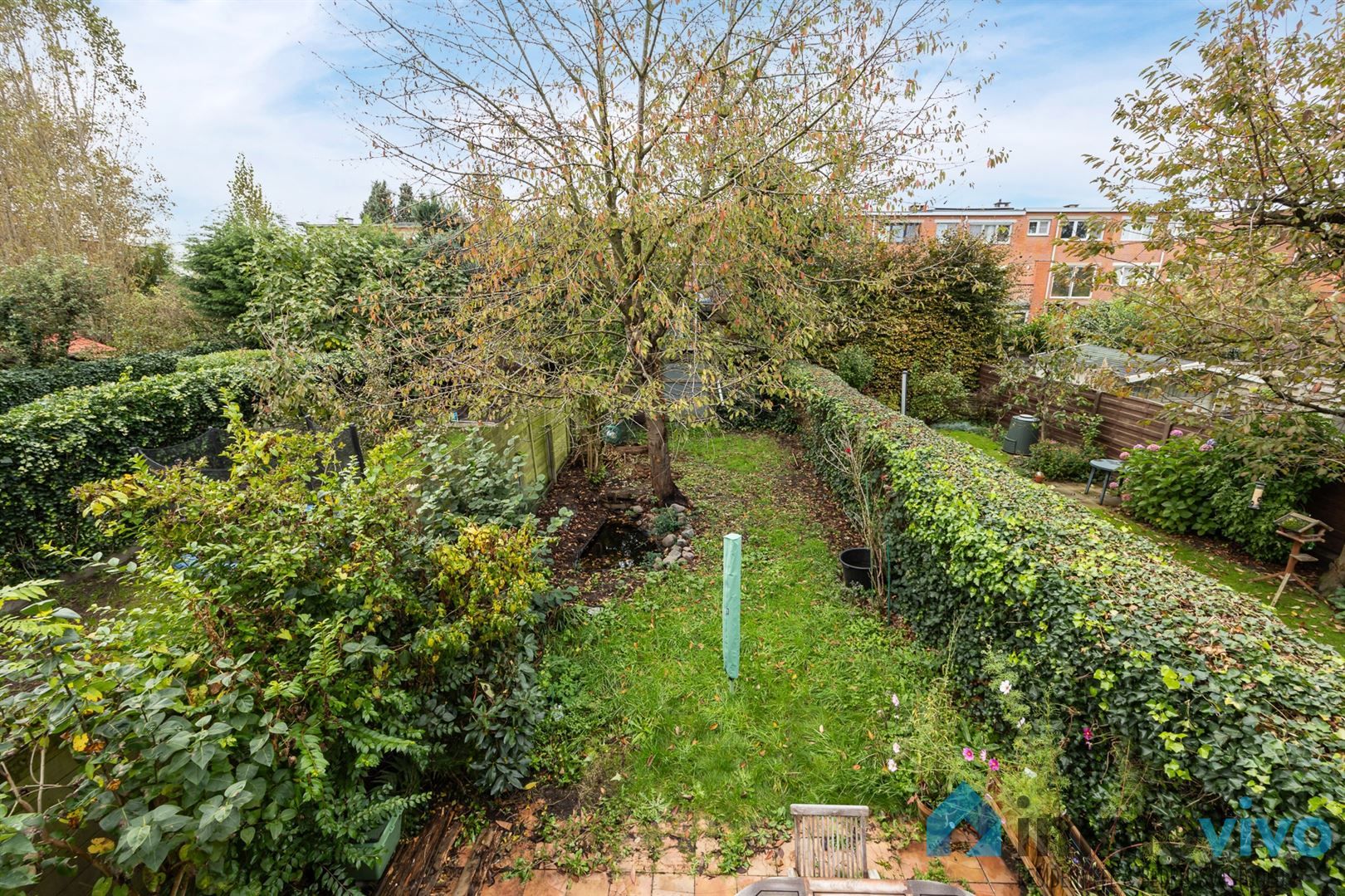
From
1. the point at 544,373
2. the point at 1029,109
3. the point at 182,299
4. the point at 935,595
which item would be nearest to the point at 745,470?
the point at 544,373

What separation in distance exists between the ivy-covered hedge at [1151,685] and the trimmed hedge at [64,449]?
267 inches

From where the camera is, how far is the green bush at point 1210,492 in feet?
19.3

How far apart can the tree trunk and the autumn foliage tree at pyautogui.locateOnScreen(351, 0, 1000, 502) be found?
4.81ft

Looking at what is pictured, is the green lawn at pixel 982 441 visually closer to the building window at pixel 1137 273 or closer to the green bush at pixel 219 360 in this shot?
the building window at pixel 1137 273

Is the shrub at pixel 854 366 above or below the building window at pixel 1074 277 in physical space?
below

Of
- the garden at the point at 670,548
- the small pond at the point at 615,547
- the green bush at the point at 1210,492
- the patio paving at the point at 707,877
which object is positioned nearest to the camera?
the garden at the point at 670,548

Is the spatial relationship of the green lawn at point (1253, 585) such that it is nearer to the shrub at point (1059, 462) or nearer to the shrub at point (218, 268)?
the shrub at point (1059, 462)

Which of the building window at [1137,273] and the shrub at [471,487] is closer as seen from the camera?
the shrub at [471,487]

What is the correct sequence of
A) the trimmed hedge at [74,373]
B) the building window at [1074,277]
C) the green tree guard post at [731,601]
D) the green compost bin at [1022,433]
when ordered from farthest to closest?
the green compost bin at [1022,433]
the trimmed hedge at [74,373]
the building window at [1074,277]
the green tree guard post at [731,601]

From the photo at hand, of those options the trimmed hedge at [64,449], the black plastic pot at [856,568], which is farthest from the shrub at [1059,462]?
the trimmed hedge at [64,449]

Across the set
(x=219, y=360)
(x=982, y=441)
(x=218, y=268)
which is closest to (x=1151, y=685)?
(x=982, y=441)

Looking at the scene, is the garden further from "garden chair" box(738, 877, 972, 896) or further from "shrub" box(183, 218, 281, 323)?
"shrub" box(183, 218, 281, 323)

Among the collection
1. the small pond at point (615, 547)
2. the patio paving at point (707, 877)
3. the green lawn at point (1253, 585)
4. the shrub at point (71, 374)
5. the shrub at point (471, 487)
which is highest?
the shrub at point (71, 374)

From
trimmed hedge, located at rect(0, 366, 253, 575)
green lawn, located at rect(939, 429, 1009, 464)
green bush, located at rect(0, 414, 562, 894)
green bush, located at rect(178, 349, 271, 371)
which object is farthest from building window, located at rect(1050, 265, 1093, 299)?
green bush, located at rect(178, 349, 271, 371)
